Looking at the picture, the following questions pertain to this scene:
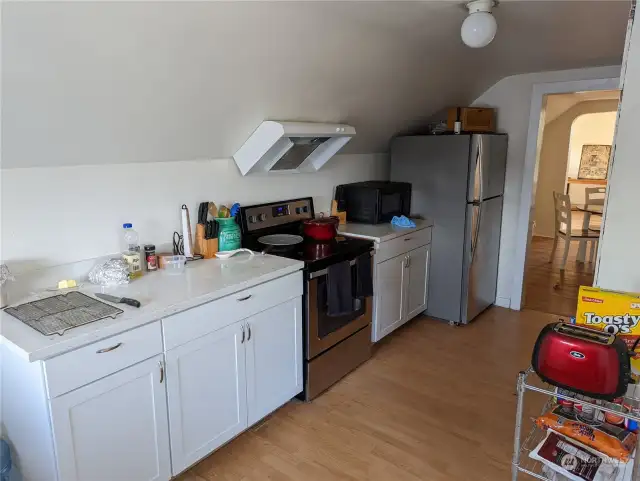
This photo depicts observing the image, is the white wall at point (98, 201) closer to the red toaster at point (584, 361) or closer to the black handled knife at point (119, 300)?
the black handled knife at point (119, 300)

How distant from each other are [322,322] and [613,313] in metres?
1.47

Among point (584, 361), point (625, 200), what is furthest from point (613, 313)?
point (625, 200)

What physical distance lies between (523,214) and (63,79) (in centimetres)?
366

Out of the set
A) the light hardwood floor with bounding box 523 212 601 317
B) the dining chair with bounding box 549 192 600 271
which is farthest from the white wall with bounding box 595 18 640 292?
the dining chair with bounding box 549 192 600 271

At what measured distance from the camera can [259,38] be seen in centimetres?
209

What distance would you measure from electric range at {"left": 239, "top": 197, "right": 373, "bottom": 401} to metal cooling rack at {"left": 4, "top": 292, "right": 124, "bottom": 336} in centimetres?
107

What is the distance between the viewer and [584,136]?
7.67 m

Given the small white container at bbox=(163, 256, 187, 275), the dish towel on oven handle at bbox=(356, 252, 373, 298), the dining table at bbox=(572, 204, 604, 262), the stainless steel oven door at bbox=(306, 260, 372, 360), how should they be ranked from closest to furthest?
the small white container at bbox=(163, 256, 187, 275) < the stainless steel oven door at bbox=(306, 260, 372, 360) < the dish towel on oven handle at bbox=(356, 252, 373, 298) < the dining table at bbox=(572, 204, 604, 262)

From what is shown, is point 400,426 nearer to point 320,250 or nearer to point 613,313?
point 320,250

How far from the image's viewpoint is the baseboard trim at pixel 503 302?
14.0ft

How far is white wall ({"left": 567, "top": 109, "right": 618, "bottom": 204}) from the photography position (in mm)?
7453

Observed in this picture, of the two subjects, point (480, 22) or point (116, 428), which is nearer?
point (116, 428)

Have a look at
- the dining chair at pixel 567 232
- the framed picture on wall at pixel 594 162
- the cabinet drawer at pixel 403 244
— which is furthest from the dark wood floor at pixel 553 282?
the framed picture on wall at pixel 594 162

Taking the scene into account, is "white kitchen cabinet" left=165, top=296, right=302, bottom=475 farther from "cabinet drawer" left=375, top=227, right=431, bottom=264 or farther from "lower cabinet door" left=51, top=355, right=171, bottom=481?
"cabinet drawer" left=375, top=227, right=431, bottom=264
